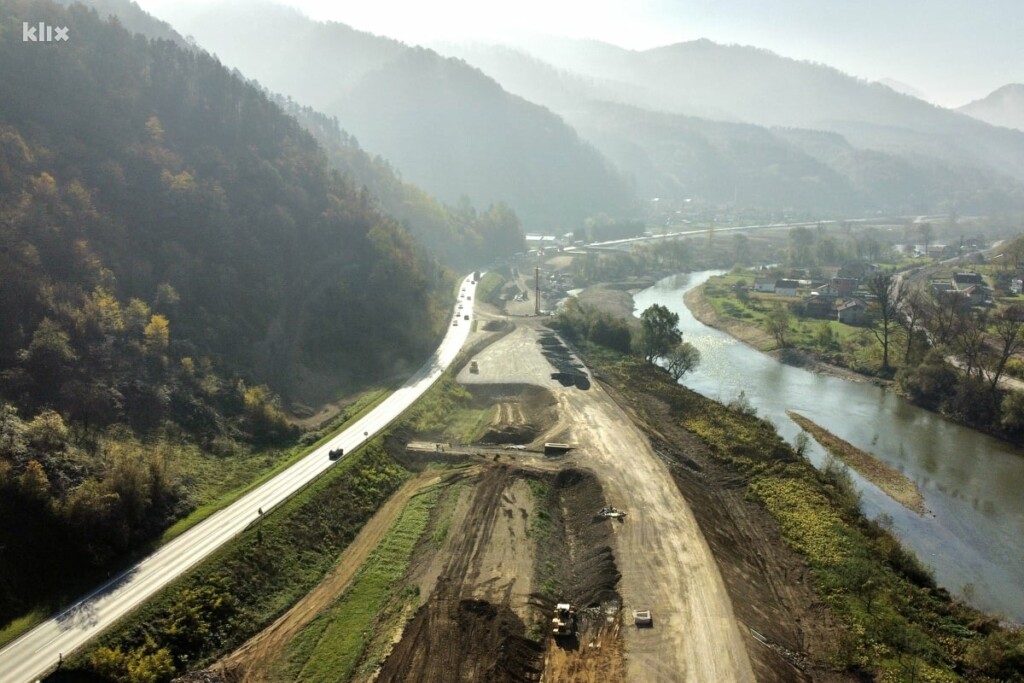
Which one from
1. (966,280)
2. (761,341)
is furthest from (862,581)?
(966,280)

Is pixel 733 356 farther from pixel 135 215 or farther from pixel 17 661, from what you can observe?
pixel 17 661

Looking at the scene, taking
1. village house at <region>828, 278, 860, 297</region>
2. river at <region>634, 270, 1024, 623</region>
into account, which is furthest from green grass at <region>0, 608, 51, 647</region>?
village house at <region>828, 278, 860, 297</region>

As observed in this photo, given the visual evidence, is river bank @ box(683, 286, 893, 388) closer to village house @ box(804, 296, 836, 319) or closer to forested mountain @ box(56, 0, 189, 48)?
village house @ box(804, 296, 836, 319)

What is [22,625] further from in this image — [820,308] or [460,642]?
[820,308]

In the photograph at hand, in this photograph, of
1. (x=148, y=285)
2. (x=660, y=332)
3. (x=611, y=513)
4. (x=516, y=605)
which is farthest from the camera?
(x=660, y=332)

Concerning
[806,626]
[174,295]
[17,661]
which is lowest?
[806,626]

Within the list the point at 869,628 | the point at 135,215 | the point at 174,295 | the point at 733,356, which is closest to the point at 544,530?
the point at 869,628

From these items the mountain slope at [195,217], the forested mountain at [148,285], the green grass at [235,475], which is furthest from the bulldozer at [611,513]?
the mountain slope at [195,217]
